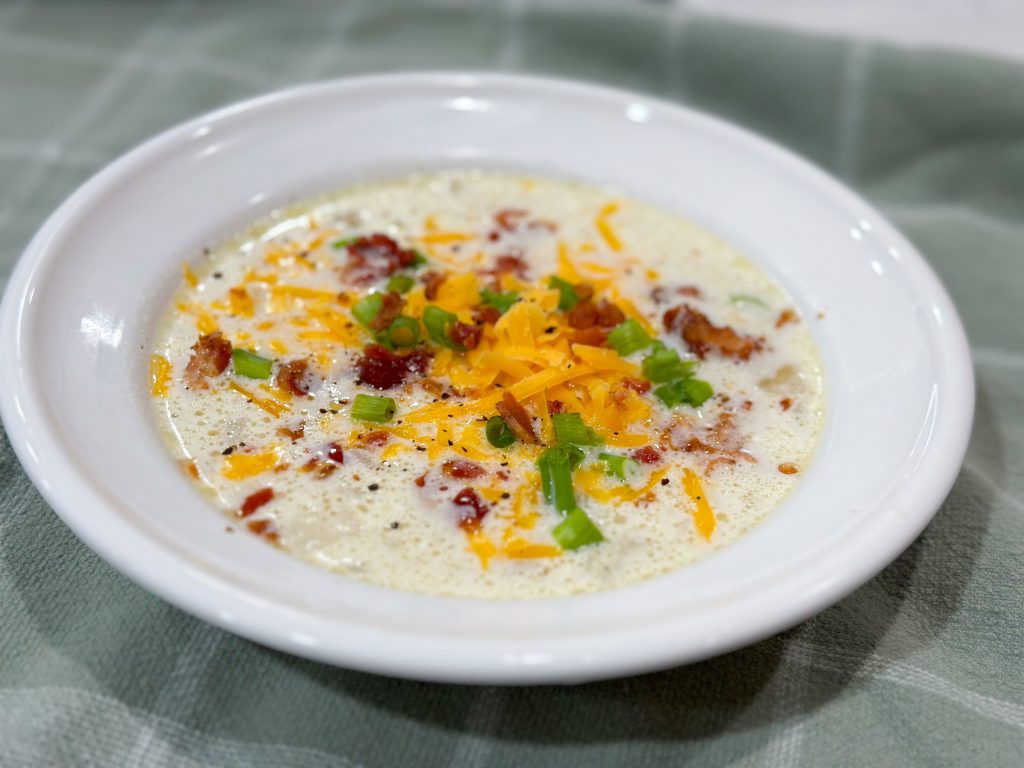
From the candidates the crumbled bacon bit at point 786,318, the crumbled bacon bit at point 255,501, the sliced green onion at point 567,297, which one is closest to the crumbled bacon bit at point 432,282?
the sliced green onion at point 567,297

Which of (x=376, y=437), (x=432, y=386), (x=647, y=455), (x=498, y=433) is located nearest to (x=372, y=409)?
(x=376, y=437)

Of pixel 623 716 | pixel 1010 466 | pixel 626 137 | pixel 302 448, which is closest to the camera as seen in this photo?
pixel 623 716

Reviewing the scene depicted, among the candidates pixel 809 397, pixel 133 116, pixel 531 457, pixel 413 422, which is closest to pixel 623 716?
pixel 531 457

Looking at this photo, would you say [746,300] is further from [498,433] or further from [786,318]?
[498,433]

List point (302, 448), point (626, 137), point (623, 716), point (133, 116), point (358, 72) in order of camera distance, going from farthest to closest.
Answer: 1. point (358, 72)
2. point (133, 116)
3. point (626, 137)
4. point (302, 448)
5. point (623, 716)

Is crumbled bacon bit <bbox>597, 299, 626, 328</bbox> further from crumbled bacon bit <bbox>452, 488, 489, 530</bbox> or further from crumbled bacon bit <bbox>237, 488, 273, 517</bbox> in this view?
crumbled bacon bit <bbox>237, 488, 273, 517</bbox>

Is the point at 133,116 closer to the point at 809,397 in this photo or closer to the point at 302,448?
the point at 302,448

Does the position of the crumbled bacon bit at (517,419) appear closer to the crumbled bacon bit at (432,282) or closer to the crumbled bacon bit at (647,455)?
the crumbled bacon bit at (647,455)
